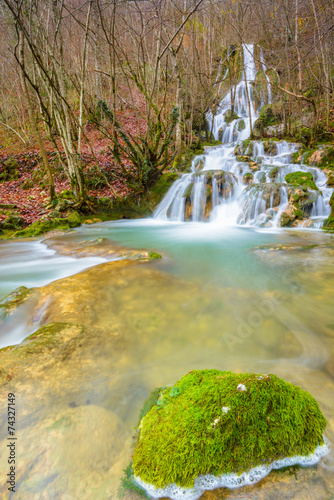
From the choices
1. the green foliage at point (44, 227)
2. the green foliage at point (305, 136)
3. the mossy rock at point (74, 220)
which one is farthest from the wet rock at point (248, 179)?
the green foliage at point (44, 227)

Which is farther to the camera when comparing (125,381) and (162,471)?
(125,381)

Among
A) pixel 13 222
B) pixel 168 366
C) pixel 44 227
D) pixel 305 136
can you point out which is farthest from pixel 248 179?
pixel 168 366

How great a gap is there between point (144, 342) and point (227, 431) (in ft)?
4.33

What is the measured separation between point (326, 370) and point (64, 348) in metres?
2.24

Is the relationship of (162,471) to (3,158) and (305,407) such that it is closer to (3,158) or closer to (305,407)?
(305,407)

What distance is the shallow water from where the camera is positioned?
1267 mm

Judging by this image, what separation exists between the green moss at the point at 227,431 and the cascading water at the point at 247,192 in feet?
26.2

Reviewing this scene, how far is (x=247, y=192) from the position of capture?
961cm

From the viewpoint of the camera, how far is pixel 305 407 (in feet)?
4.24

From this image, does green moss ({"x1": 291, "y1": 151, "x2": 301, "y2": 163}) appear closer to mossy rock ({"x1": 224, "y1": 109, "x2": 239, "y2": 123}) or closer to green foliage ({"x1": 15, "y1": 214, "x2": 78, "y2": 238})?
mossy rock ({"x1": 224, "y1": 109, "x2": 239, "y2": 123})

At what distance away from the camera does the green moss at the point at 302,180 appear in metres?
9.03

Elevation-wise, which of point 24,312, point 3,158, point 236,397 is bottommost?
point 24,312

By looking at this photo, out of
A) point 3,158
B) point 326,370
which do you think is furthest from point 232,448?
point 3,158

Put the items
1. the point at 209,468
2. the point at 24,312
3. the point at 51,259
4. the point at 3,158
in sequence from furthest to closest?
the point at 3,158 < the point at 51,259 < the point at 24,312 < the point at 209,468
